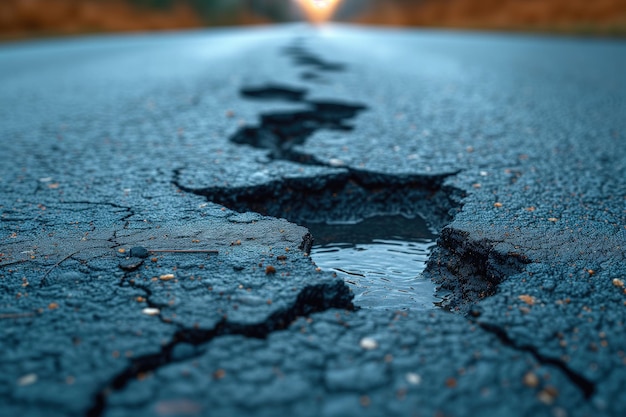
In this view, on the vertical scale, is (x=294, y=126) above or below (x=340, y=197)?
above

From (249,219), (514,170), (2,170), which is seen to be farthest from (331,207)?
(2,170)

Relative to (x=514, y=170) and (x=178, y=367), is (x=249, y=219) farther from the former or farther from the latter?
(x=514, y=170)

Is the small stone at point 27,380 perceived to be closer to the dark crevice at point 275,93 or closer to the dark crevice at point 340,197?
the dark crevice at point 340,197

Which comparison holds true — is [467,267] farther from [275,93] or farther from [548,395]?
[275,93]

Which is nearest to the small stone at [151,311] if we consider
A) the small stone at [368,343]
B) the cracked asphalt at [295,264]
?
the cracked asphalt at [295,264]

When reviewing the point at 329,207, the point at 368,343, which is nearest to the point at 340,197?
the point at 329,207

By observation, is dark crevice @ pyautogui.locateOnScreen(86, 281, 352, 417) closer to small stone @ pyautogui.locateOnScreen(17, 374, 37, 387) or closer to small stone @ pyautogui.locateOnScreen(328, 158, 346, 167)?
small stone @ pyautogui.locateOnScreen(17, 374, 37, 387)
